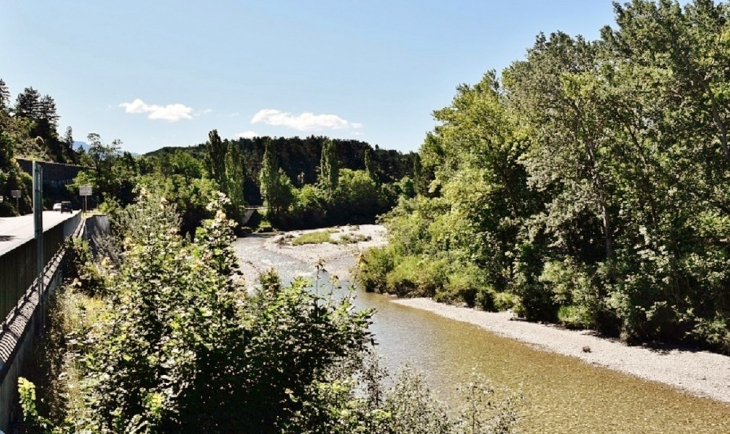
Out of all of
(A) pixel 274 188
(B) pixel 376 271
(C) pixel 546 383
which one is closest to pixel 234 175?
(A) pixel 274 188

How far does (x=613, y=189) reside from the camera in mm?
25938

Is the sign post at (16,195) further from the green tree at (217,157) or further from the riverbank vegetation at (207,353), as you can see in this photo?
the green tree at (217,157)

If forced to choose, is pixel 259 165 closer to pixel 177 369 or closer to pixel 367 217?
pixel 367 217

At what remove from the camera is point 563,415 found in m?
15.9

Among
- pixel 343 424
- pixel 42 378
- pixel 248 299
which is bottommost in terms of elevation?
pixel 42 378

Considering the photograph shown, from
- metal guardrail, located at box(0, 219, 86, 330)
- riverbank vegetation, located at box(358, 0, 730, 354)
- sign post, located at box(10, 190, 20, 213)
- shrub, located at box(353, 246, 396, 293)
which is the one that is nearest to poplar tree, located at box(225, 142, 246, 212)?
sign post, located at box(10, 190, 20, 213)

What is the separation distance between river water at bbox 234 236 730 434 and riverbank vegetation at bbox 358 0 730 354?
4119 millimetres

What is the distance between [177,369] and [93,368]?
934 millimetres

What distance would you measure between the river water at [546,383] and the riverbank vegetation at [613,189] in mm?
4119

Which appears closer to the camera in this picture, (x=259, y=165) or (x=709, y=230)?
(x=709, y=230)

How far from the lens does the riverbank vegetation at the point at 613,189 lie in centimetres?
2125

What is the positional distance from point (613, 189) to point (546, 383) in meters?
11.0

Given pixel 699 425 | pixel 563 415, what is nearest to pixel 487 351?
pixel 563 415

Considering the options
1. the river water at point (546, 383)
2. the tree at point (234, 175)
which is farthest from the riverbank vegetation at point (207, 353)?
the tree at point (234, 175)
